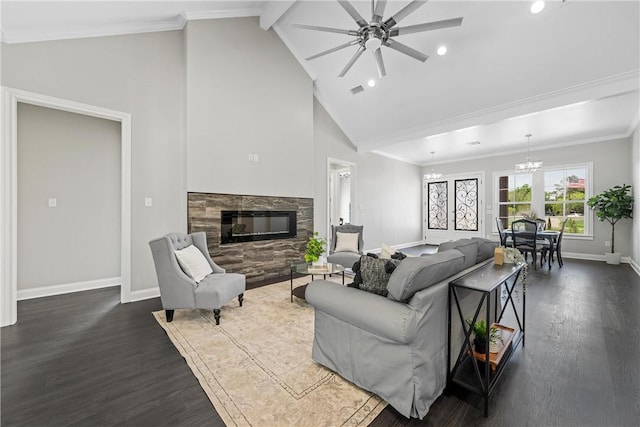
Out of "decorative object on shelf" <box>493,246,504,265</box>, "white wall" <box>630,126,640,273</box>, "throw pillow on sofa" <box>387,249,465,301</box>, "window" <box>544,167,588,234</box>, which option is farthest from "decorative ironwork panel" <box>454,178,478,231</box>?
"throw pillow on sofa" <box>387,249,465,301</box>

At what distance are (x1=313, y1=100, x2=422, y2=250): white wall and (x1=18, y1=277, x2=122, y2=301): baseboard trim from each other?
149 inches

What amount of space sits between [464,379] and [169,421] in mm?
1861

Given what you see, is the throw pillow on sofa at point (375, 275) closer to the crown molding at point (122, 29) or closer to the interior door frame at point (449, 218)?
the crown molding at point (122, 29)

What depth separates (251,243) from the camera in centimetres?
458

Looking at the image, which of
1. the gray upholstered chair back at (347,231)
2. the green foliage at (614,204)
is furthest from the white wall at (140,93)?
the green foliage at (614,204)

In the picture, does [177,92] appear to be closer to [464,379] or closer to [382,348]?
[382,348]

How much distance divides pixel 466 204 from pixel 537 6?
6.33m

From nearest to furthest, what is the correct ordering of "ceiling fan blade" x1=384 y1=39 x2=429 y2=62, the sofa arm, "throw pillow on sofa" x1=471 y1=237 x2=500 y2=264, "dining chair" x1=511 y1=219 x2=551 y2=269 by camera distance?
the sofa arm, "throw pillow on sofa" x1=471 y1=237 x2=500 y2=264, "ceiling fan blade" x1=384 y1=39 x2=429 y2=62, "dining chair" x1=511 y1=219 x2=551 y2=269

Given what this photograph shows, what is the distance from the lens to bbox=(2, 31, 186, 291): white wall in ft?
10.0

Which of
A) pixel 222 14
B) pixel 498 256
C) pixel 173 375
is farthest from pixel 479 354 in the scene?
pixel 222 14

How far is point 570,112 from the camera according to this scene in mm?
4801

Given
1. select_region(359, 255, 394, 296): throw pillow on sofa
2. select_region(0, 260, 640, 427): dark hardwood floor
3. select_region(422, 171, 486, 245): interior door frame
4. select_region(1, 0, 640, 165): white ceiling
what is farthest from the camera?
select_region(422, 171, 486, 245): interior door frame

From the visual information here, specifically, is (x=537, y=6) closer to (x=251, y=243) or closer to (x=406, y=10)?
(x=406, y=10)

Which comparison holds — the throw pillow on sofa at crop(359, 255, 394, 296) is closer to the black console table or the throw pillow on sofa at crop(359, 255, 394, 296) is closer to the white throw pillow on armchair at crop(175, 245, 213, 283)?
the black console table
